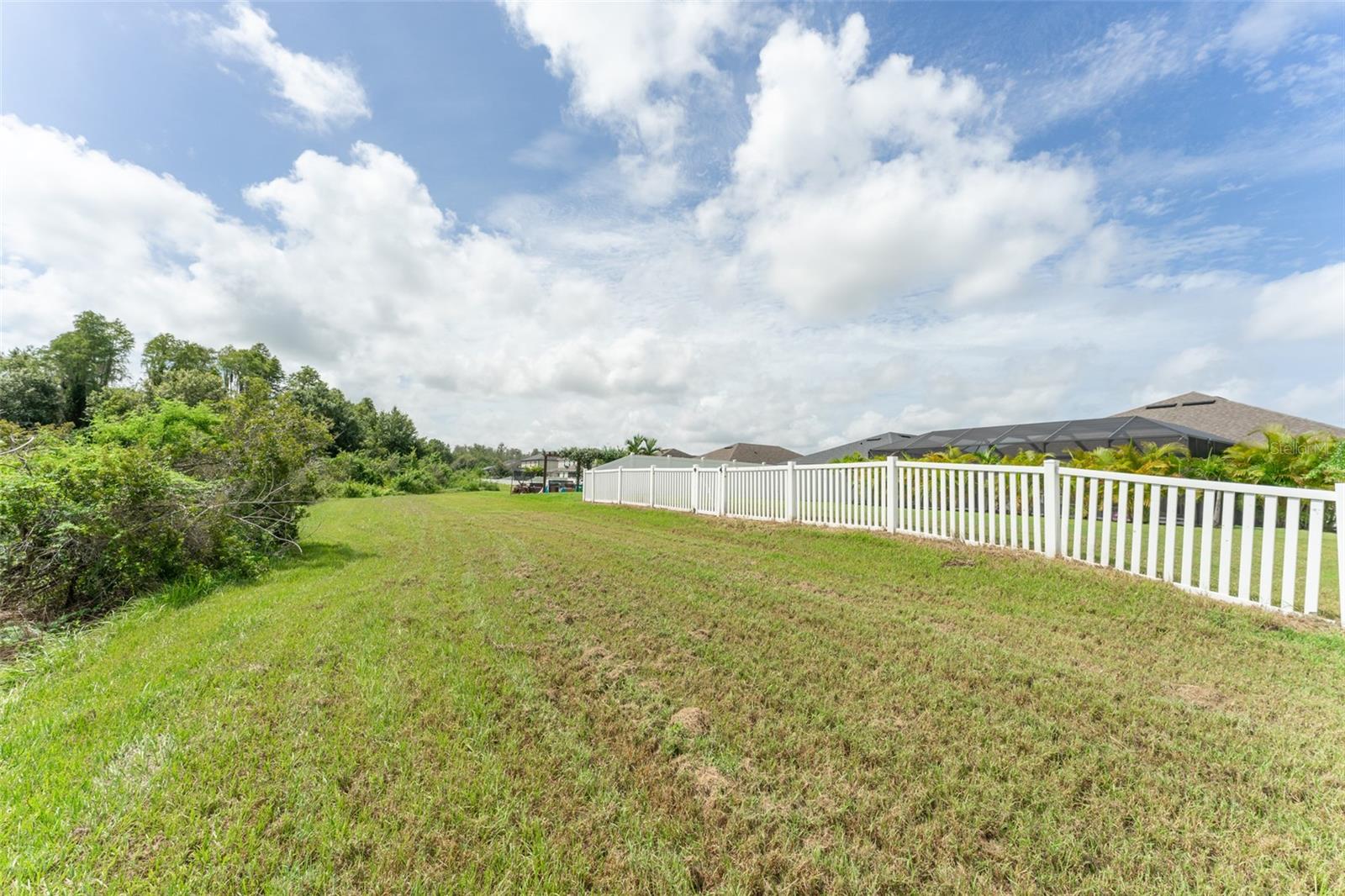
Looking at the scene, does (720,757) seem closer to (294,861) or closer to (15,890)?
(294,861)

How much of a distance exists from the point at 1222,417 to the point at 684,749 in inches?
954

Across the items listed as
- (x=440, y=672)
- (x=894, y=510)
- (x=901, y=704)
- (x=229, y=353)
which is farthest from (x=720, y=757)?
(x=229, y=353)

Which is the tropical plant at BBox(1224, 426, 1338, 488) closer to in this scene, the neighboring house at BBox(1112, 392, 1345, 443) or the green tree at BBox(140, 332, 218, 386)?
the neighboring house at BBox(1112, 392, 1345, 443)

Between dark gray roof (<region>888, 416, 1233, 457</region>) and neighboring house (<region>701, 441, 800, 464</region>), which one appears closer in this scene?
dark gray roof (<region>888, 416, 1233, 457</region>)

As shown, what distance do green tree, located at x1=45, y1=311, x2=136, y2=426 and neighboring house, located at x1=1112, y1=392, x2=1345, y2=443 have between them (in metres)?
59.4

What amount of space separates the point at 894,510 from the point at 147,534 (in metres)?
9.00

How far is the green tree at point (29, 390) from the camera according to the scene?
3006 cm

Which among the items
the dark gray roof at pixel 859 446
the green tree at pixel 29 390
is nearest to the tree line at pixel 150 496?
the dark gray roof at pixel 859 446

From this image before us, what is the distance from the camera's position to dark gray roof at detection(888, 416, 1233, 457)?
39.9ft

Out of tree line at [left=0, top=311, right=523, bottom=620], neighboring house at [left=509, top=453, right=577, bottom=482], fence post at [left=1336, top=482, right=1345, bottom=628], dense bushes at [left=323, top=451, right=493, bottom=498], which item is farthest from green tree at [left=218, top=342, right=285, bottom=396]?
fence post at [left=1336, top=482, right=1345, bottom=628]

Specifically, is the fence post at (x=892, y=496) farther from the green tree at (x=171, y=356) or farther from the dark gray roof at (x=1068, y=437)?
the green tree at (x=171, y=356)

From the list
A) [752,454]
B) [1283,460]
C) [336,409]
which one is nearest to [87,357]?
[336,409]

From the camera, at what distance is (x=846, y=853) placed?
1.70m

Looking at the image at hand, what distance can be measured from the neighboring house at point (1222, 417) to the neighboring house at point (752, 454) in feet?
62.0
